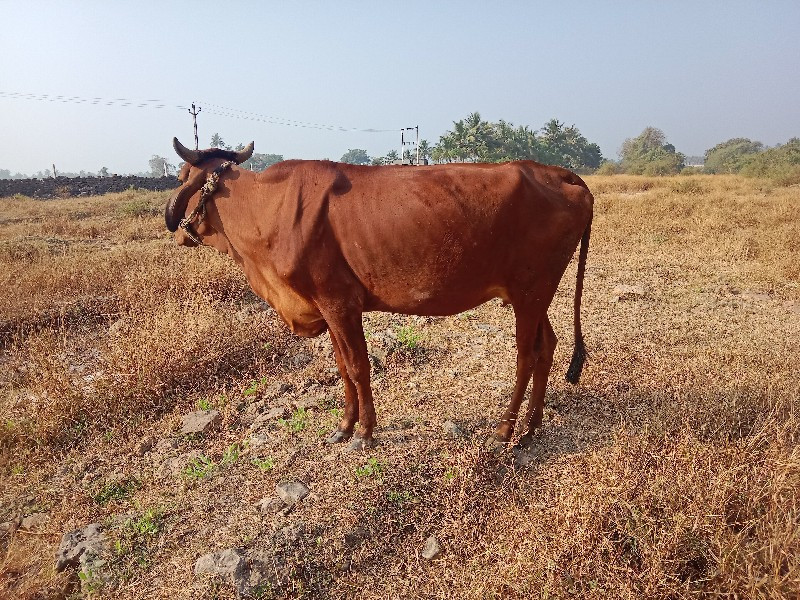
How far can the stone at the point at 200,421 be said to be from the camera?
4.10 meters

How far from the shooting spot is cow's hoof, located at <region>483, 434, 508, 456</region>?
3350 millimetres

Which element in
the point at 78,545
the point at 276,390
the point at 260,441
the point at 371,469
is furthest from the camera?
the point at 276,390

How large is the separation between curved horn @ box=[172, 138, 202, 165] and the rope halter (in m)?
0.16

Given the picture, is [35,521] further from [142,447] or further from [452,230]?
[452,230]

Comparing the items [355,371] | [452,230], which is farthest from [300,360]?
[452,230]

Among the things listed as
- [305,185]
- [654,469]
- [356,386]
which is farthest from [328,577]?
[305,185]

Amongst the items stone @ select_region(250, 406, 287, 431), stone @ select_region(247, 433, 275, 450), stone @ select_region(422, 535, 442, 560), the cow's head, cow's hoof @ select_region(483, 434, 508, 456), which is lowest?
stone @ select_region(422, 535, 442, 560)

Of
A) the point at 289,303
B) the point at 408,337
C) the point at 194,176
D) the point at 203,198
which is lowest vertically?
the point at 408,337

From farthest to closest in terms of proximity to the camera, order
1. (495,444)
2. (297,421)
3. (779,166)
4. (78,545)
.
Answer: (779,166) < (297,421) < (495,444) < (78,545)

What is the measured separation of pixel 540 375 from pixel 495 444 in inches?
23.6

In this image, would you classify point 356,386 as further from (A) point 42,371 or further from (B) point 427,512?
(A) point 42,371

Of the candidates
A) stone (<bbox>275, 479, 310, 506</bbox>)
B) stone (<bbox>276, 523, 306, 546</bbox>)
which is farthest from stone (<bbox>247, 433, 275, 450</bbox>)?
stone (<bbox>276, 523, 306, 546</bbox>)

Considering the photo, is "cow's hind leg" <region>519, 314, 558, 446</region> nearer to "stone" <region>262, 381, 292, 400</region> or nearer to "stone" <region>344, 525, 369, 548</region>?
"stone" <region>344, 525, 369, 548</region>

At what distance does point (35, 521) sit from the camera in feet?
11.1
